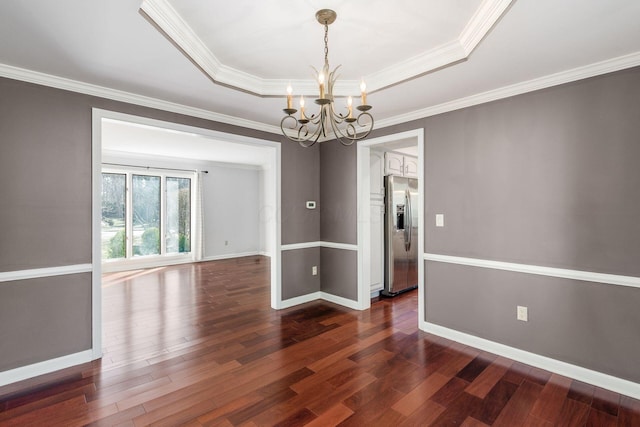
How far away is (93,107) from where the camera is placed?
2770 millimetres

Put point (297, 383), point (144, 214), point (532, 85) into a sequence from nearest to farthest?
1. point (297, 383)
2. point (532, 85)
3. point (144, 214)

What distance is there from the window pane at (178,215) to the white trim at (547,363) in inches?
248

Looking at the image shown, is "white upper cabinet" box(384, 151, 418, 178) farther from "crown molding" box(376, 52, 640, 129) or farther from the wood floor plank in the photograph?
the wood floor plank

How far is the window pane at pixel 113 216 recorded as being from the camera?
6.64 meters

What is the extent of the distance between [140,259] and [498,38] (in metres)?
7.39

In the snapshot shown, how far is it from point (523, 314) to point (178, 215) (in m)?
7.20

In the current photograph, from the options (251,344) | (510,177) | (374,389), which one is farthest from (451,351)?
(251,344)

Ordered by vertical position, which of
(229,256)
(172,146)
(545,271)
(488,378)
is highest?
(172,146)

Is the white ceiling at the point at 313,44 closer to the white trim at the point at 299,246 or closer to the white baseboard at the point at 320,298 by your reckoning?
the white trim at the point at 299,246

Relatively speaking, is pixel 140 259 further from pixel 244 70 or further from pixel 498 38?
pixel 498 38

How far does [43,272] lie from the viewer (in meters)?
2.56

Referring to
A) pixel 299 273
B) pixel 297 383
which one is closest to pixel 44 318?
pixel 297 383

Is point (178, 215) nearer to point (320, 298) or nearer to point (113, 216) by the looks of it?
point (113, 216)

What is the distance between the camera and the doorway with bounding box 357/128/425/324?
3.47m
